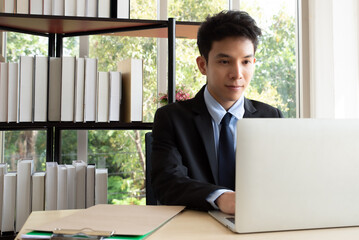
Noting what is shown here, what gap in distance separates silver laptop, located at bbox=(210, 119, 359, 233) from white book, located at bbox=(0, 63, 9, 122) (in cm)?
140

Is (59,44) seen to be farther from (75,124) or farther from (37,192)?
(37,192)

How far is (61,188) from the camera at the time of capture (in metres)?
1.98

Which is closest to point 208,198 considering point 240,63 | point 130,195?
point 240,63

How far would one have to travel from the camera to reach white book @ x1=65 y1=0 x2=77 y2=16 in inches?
76.9

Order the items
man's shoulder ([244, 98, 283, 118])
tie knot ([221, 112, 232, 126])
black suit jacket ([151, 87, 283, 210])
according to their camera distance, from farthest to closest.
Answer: man's shoulder ([244, 98, 283, 118]) < tie knot ([221, 112, 232, 126]) < black suit jacket ([151, 87, 283, 210])

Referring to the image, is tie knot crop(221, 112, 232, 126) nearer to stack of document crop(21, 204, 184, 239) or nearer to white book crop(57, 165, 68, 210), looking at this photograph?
stack of document crop(21, 204, 184, 239)

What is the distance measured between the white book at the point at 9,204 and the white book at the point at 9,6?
0.77 metres

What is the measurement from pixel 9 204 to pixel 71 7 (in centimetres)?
97

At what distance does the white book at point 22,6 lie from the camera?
1.93 m

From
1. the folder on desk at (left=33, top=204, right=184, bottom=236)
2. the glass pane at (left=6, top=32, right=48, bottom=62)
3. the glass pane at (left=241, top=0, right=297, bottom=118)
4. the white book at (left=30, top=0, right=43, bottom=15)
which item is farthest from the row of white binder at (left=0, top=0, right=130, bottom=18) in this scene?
the folder on desk at (left=33, top=204, right=184, bottom=236)

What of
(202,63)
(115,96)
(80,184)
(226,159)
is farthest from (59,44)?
(226,159)

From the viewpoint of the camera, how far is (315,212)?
822 mm

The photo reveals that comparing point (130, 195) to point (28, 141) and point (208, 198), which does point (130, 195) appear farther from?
point (208, 198)

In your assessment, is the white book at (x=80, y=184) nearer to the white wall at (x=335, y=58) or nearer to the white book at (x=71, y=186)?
the white book at (x=71, y=186)
